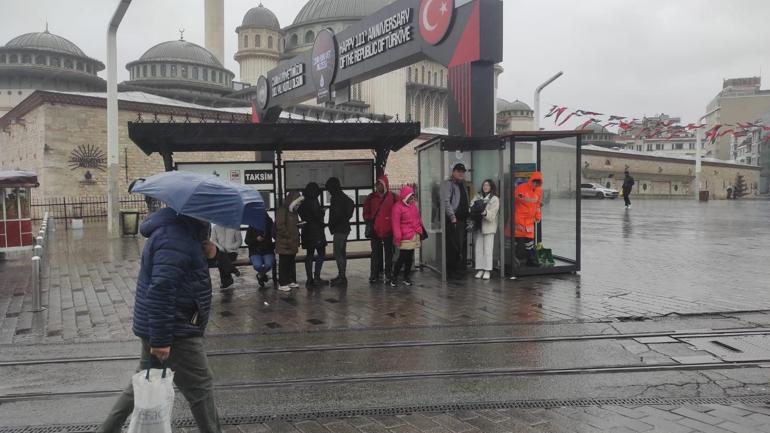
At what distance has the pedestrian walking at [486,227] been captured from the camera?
10.4 meters

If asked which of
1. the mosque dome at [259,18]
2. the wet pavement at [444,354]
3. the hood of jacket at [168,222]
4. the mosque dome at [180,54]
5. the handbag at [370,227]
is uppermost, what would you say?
the mosque dome at [259,18]

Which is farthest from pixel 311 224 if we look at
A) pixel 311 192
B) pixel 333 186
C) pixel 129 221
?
pixel 129 221

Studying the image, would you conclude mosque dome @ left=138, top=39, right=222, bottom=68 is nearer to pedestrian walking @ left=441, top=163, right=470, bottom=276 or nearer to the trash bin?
the trash bin

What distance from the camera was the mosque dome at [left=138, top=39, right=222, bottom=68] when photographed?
66.2m

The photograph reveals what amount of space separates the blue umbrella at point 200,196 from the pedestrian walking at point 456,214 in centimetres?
715

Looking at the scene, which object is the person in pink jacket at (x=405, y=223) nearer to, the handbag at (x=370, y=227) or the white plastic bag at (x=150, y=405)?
the handbag at (x=370, y=227)

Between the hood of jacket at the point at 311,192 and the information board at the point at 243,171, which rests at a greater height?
the information board at the point at 243,171

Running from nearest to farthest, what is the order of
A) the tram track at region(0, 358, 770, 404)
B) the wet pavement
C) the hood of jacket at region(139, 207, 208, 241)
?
the hood of jacket at region(139, 207, 208, 241) < the wet pavement < the tram track at region(0, 358, 770, 404)

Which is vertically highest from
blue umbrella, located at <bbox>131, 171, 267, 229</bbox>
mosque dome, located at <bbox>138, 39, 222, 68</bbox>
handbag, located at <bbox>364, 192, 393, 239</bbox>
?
mosque dome, located at <bbox>138, 39, 222, 68</bbox>

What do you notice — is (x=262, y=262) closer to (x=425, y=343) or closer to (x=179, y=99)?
(x=425, y=343)

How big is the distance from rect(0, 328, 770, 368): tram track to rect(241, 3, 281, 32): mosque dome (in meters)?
78.7

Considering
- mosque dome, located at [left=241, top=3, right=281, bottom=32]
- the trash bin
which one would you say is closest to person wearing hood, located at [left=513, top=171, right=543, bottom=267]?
the trash bin

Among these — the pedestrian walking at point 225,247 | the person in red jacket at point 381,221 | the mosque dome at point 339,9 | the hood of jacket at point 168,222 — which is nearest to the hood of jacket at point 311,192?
the person in red jacket at point 381,221

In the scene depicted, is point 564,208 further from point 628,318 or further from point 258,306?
point 258,306
